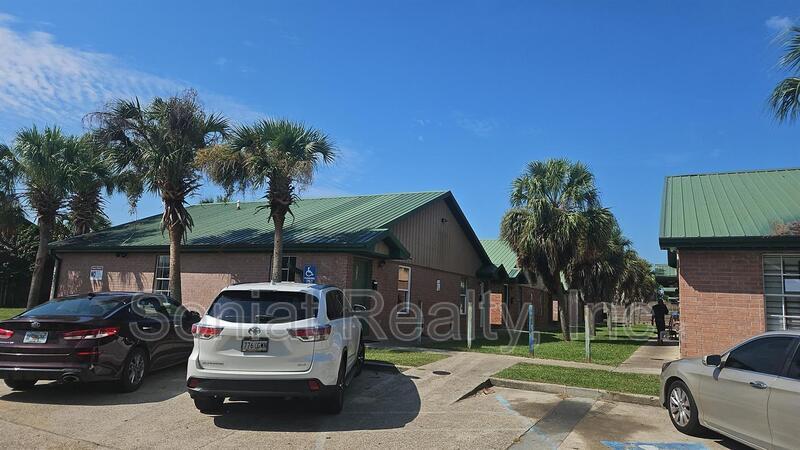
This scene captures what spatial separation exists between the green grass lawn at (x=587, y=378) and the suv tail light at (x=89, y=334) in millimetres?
6717

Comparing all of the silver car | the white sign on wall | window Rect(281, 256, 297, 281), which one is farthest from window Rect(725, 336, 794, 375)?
the white sign on wall

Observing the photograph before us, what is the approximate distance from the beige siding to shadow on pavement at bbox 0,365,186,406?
9.47 m

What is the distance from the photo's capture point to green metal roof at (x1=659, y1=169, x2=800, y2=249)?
1130 cm

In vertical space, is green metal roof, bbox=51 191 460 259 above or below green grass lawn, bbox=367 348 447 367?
above

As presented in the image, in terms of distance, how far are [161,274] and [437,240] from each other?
10638mm

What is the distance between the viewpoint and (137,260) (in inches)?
794

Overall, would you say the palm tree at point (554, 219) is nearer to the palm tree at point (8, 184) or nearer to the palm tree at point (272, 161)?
the palm tree at point (272, 161)

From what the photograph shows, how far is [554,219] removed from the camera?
18578 millimetres

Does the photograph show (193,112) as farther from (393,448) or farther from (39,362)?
(393,448)

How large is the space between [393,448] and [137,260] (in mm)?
17542

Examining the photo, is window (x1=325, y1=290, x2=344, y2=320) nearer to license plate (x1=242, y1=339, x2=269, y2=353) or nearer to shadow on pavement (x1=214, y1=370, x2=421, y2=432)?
license plate (x1=242, y1=339, x2=269, y2=353)

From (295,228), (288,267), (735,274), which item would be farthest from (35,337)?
(735,274)

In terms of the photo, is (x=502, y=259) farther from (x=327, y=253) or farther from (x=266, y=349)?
(x=266, y=349)

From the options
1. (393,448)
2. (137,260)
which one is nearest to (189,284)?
(137,260)
